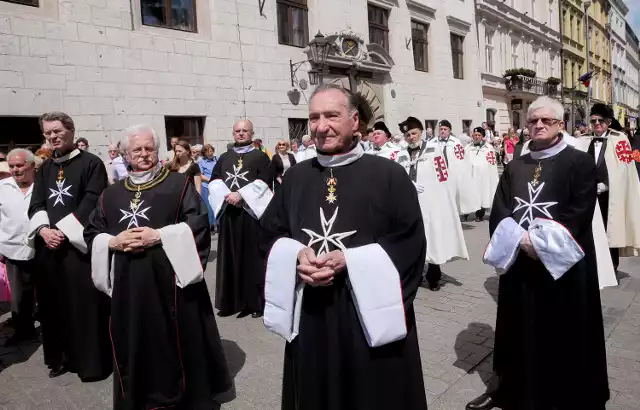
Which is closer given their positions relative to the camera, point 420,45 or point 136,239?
point 136,239

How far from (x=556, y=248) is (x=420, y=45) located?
59.8 ft

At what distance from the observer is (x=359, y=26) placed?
1595cm

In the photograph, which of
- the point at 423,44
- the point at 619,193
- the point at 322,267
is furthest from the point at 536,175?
the point at 423,44

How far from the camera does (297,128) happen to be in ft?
46.0

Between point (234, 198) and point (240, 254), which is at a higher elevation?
point (234, 198)

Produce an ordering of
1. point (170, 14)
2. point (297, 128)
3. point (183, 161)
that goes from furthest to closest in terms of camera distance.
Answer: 1. point (297, 128)
2. point (170, 14)
3. point (183, 161)

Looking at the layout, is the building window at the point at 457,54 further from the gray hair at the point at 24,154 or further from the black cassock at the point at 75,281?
the black cassock at the point at 75,281

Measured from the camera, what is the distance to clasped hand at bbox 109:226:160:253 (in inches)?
118

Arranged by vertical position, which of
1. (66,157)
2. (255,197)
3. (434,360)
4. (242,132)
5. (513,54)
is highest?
(513,54)

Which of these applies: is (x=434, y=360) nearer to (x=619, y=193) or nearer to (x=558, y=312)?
(x=558, y=312)

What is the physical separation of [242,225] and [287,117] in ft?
28.1

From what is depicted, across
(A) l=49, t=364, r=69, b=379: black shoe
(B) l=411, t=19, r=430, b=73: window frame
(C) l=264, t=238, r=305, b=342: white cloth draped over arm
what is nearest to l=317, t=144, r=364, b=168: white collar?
(C) l=264, t=238, r=305, b=342: white cloth draped over arm

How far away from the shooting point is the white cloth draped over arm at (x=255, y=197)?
→ 5.12 meters

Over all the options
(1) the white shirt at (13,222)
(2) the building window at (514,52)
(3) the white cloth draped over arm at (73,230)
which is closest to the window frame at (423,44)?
(2) the building window at (514,52)
